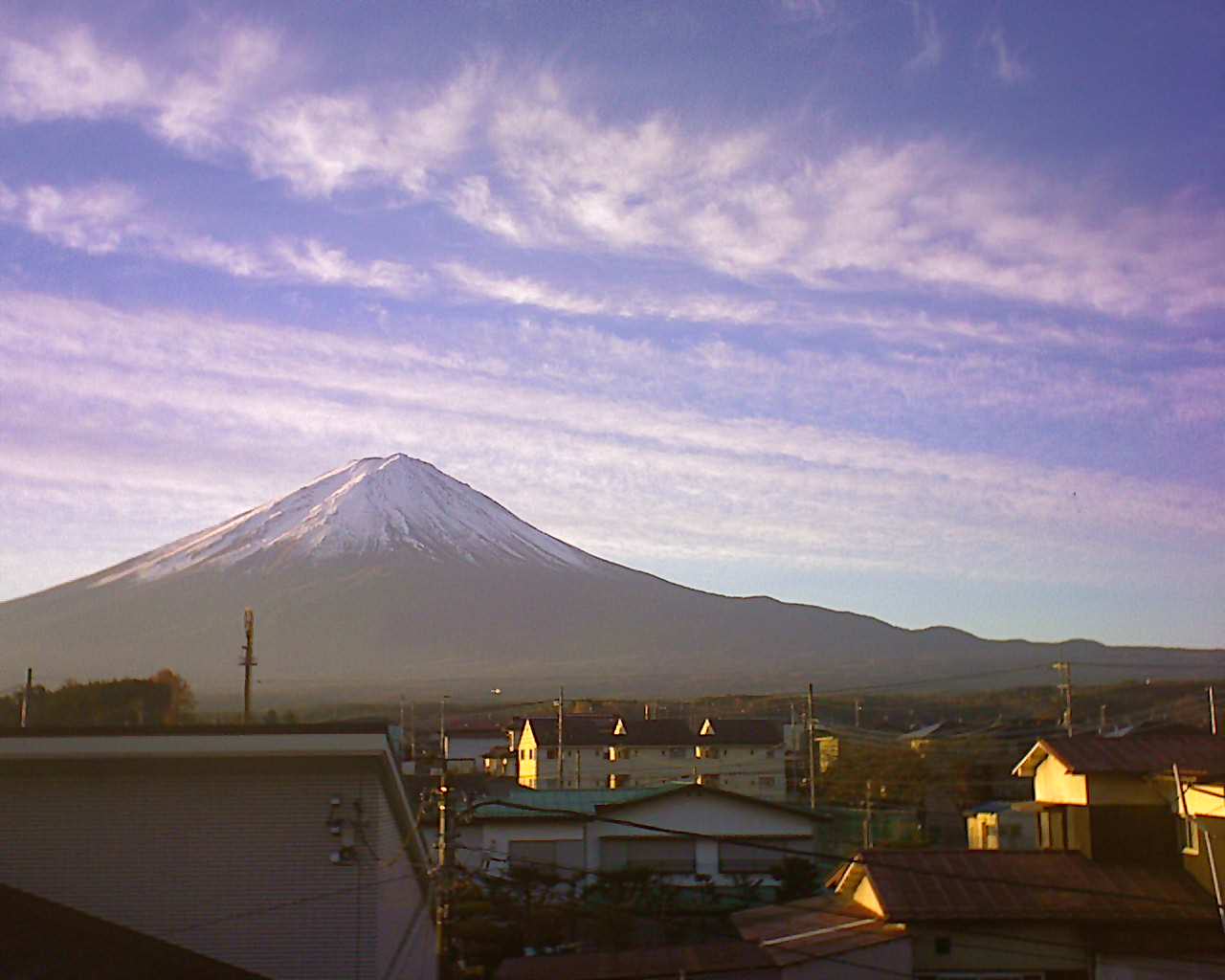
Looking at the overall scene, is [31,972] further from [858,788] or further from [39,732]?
[858,788]

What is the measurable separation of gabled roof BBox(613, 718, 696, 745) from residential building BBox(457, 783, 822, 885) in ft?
35.3

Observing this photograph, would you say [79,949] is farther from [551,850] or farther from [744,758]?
[744,758]

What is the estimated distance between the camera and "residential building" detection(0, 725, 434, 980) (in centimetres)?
954

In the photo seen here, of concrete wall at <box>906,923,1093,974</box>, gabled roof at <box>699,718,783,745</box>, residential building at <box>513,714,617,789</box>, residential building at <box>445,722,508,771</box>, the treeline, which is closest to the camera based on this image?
concrete wall at <box>906,923,1093,974</box>

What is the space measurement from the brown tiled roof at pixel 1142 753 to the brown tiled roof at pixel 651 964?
4009 mm

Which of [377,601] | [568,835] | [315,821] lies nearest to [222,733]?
[315,821]

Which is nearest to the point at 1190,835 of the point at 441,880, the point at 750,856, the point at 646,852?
the point at 441,880

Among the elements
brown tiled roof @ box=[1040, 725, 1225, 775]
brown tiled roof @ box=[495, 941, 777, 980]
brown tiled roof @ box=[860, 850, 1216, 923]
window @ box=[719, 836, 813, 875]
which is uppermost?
brown tiled roof @ box=[1040, 725, 1225, 775]

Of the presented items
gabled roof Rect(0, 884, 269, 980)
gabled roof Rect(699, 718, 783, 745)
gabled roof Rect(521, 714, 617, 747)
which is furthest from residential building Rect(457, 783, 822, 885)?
gabled roof Rect(0, 884, 269, 980)

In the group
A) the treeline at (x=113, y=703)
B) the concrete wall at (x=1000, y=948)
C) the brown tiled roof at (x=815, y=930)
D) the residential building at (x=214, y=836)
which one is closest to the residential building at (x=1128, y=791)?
the concrete wall at (x=1000, y=948)

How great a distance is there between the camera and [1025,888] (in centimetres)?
1312

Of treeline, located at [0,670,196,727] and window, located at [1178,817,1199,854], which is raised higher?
treeline, located at [0,670,196,727]

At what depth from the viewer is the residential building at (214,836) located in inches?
376

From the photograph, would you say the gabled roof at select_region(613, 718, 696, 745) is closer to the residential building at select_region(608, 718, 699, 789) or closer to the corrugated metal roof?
the residential building at select_region(608, 718, 699, 789)
